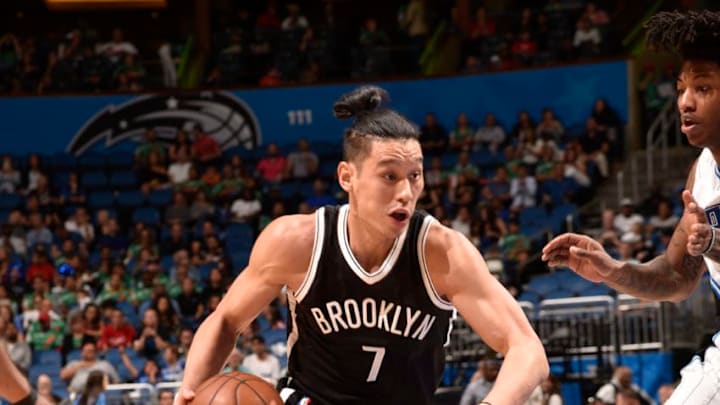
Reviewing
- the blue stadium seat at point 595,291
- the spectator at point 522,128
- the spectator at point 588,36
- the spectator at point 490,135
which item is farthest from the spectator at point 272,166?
the blue stadium seat at point 595,291


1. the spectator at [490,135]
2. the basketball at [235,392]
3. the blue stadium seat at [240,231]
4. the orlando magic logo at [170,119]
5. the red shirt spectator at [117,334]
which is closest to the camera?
the basketball at [235,392]

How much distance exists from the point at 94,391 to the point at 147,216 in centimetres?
583

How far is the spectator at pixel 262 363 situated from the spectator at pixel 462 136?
246 inches

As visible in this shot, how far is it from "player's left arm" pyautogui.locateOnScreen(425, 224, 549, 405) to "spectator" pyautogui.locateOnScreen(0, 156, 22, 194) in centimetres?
1419

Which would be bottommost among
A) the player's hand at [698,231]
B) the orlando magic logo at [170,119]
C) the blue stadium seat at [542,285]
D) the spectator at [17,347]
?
the spectator at [17,347]

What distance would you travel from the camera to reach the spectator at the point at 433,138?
1745 centimetres

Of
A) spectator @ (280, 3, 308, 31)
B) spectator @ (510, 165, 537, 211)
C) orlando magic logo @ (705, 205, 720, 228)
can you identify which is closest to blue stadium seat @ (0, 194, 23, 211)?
spectator @ (280, 3, 308, 31)

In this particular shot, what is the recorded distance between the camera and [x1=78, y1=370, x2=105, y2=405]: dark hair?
1149cm

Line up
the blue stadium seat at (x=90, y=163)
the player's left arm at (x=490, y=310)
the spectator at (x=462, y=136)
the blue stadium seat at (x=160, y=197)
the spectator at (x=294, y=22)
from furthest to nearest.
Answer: the spectator at (x=294, y=22) → the blue stadium seat at (x=90, y=163) → the blue stadium seat at (x=160, y=197) → the spectator at (x=462, y=136) → the player's left arm at (x=490, y=310)

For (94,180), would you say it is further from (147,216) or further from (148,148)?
(147,216)

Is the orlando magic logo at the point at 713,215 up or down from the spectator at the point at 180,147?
down

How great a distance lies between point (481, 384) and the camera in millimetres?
10680

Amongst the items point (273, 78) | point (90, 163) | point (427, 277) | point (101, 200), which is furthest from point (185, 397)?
point (273, 78)

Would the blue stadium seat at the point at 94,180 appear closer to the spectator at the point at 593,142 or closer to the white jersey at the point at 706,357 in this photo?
the spectator at the point at 593,142
